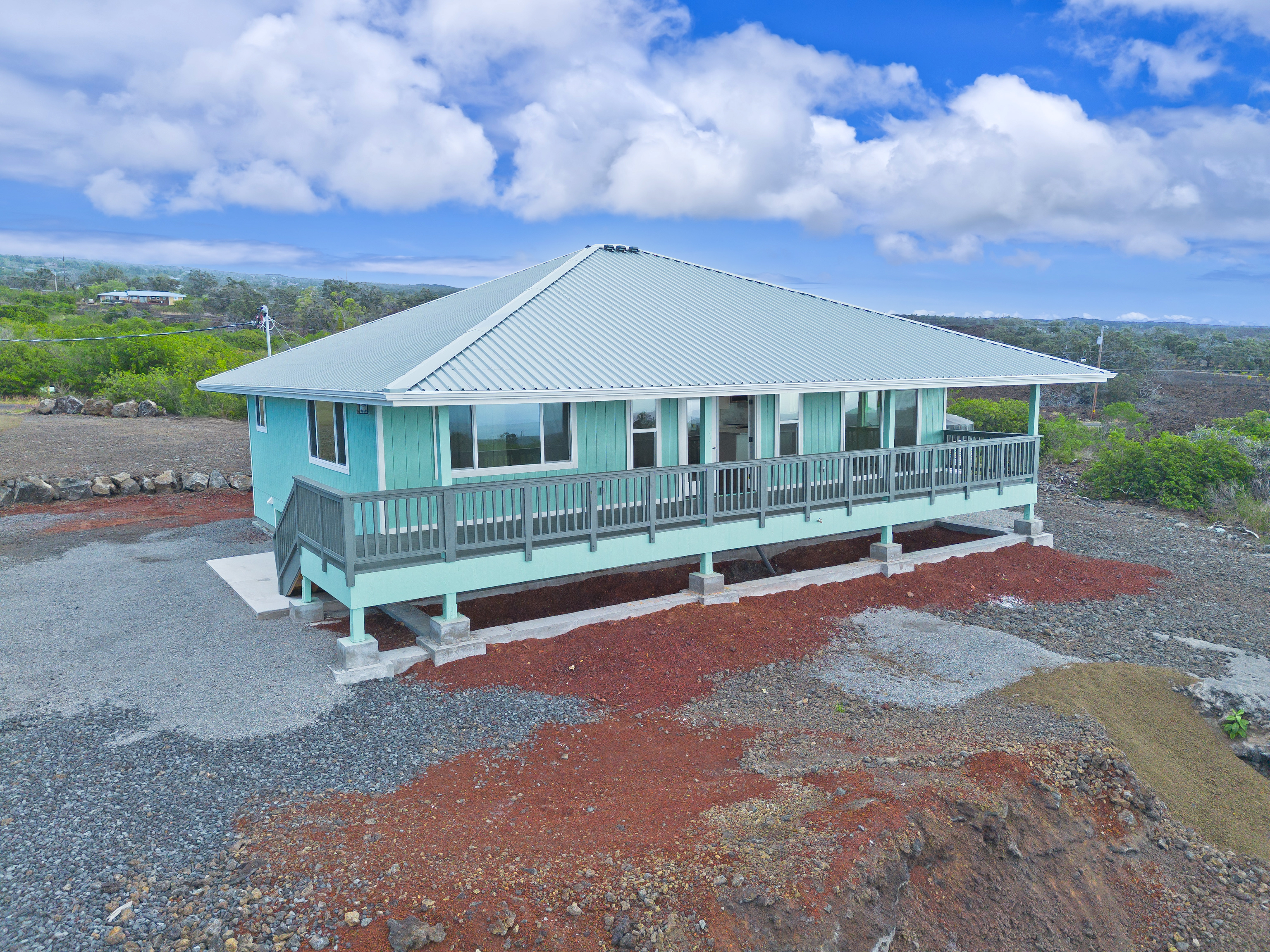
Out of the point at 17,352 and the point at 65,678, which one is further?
the point at 17,352

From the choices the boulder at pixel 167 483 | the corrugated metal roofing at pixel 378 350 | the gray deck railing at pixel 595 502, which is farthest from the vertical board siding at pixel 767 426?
the boulder at pixel 167 483

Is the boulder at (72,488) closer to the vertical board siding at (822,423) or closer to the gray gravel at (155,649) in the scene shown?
the gray gravel at (155,649)

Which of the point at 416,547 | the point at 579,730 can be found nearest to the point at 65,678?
the point at 416,547

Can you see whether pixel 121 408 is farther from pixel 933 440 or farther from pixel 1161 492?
pixel 1161 492

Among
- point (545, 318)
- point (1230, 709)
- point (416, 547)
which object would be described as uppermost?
point (545, 318)

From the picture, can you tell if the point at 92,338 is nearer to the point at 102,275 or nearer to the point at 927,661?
the point at 927,661

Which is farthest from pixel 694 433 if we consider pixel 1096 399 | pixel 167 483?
pixel 1096 399
